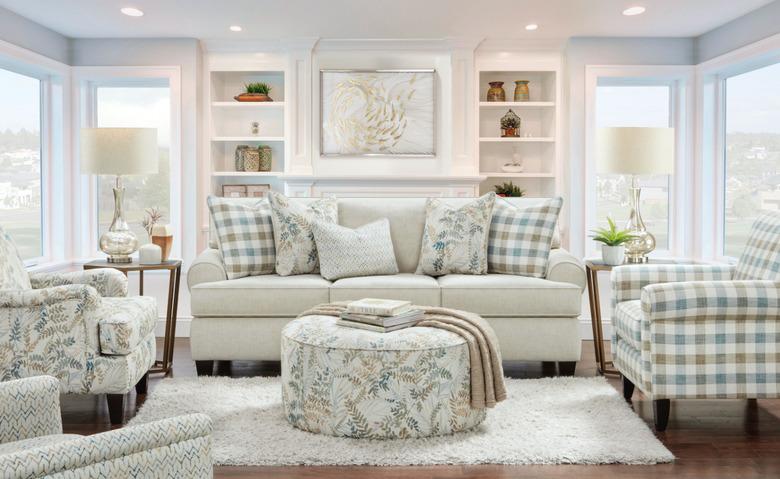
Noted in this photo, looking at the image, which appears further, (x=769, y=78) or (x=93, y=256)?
(x=93, y=256)

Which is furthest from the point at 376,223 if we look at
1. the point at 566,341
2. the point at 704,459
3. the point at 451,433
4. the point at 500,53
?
the point at 500,53

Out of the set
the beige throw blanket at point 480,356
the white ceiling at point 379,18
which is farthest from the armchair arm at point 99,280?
the white ceiling at point 379,18

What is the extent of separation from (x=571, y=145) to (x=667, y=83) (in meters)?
1.12

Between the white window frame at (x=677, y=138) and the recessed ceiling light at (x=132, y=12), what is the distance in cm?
368

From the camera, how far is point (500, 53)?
21.0 feet

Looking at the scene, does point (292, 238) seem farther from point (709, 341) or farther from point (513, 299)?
point (709, 341)

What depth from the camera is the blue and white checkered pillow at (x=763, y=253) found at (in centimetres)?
312

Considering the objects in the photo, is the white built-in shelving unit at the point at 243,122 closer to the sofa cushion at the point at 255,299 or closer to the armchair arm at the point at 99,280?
the sofa cushion at the point at 255,299

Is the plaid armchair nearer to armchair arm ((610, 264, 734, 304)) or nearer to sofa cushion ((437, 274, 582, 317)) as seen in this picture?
armchair arm ((610, 264, 734, 304))

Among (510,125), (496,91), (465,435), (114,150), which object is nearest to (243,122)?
(496,91)

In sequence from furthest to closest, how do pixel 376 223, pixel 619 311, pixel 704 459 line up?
1. pixel 376 223
2. pixel 619 311
3. pixel 704 459

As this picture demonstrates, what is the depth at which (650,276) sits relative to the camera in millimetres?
3516

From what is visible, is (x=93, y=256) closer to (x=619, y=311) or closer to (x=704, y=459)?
(x=619, y=311)

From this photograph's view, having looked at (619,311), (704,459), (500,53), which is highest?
(500,53)
